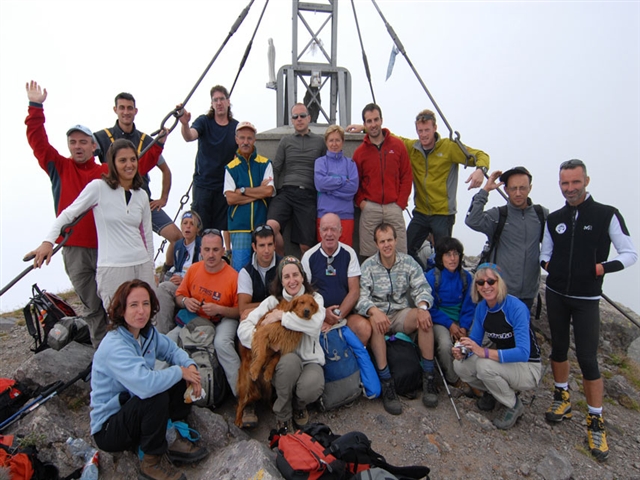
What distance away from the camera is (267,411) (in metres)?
4.65

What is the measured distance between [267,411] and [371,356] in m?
1.39

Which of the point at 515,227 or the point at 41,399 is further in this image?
the point at 515,227

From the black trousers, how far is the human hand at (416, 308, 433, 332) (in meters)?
2.90

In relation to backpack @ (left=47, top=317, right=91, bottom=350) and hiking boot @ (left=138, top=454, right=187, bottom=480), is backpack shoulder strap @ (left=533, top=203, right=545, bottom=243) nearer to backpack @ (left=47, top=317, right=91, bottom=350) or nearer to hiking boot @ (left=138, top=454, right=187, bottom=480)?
hiking boot @ (left=138, top=454, right=187, bottom=480)

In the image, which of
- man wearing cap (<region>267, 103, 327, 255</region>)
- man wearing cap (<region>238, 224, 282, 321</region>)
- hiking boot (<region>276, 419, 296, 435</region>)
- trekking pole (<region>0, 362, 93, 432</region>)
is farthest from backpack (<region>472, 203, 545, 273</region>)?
trekking pole (<region>0, 362, 93, 432</region>)

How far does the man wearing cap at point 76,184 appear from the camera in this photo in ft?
14.7

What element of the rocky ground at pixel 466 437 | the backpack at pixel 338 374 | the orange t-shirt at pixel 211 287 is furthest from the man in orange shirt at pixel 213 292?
the backpack at pixel 338 374

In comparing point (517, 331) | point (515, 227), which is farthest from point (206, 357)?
point (515, 227)

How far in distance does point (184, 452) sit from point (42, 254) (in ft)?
7.15

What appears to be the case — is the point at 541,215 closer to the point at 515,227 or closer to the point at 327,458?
the point at 515,227

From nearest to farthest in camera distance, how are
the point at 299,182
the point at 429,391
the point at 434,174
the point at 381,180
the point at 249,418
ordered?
the point at 249,418
the point at 429,391
the point at 381,180
the point at 299,182
the point at 434,174

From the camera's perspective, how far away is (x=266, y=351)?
423cm

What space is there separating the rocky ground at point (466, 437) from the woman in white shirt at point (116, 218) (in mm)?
1452

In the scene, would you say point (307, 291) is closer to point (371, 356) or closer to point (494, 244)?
point (371, 356)
